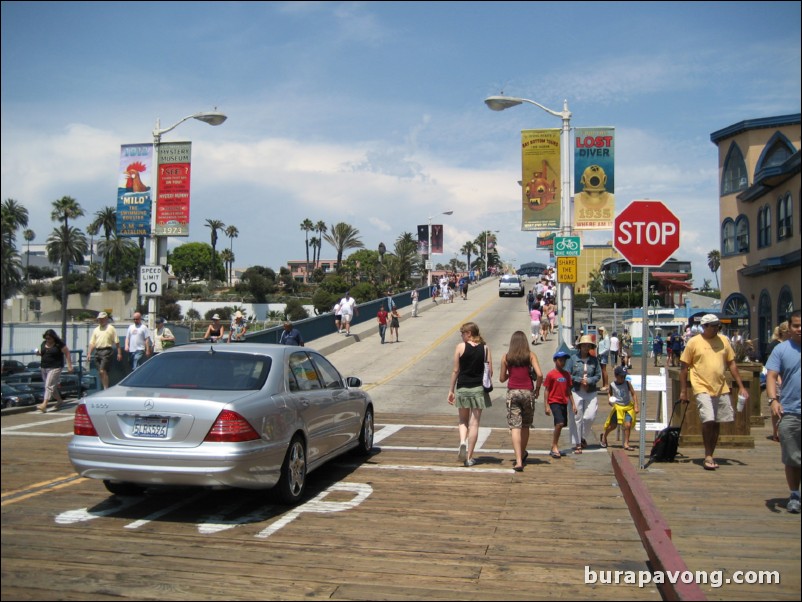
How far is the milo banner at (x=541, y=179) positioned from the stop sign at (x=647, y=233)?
33.7ft

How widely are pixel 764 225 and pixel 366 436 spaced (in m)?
5.86

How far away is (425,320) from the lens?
38.0 metres

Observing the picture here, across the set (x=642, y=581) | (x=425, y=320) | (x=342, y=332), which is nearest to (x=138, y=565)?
(x=642, y=581)

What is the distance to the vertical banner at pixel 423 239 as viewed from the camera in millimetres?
61463

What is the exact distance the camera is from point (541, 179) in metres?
18.9

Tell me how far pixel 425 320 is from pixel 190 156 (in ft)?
66.8

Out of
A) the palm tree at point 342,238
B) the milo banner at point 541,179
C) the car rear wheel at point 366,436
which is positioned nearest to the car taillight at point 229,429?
the car rear wheel at point 366,436

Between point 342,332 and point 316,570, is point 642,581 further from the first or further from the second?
point 342,332

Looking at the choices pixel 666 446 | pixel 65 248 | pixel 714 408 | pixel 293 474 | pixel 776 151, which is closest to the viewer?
pixel 776 151

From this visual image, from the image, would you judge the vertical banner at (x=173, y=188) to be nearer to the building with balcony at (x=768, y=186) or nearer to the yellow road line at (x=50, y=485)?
the yellow road line at (x=50, y=485)

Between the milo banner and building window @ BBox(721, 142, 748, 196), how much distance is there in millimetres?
10971

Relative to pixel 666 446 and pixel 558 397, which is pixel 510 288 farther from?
pixel 666 446

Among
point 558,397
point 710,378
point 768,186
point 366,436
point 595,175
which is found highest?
point 595,175

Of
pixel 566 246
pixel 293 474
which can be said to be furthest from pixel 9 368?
pixel 566 246
